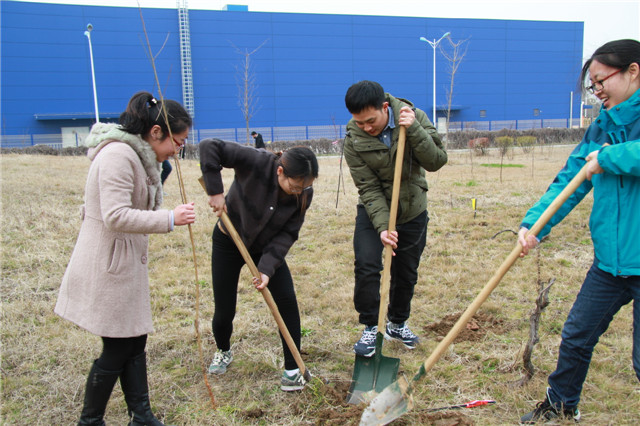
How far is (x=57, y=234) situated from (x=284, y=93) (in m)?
30.9

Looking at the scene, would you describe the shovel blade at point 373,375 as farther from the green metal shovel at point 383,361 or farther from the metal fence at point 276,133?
the metal fence at point 276,133

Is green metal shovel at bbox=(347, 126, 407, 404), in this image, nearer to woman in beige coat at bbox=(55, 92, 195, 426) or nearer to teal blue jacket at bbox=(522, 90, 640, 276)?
teal blue jacket at bbox=(522, 90, 640, 276)

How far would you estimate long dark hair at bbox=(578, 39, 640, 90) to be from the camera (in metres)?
1.97

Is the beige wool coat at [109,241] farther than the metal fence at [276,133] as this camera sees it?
No

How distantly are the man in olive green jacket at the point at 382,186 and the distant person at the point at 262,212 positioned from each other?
0.49 m

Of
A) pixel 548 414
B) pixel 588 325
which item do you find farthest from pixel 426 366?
pixel 588 325

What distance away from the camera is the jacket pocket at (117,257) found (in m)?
2.07

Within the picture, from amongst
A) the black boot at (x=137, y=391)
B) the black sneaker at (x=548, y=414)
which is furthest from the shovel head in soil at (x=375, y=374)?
the black boot at (x=137, y=391)

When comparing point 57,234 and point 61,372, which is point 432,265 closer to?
point 61,372

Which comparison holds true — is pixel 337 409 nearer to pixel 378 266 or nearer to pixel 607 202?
pixel 378 266

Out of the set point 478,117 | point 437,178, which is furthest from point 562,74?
point 437,178

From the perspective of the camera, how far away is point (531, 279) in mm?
4430

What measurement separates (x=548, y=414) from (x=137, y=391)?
200 centimetres

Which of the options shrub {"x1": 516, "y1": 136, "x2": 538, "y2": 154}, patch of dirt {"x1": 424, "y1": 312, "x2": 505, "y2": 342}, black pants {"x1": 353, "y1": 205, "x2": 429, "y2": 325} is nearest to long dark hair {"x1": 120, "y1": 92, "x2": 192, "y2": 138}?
black pants {"x1": 353, "y1": 205, "x2": 429, "y2": 325}
